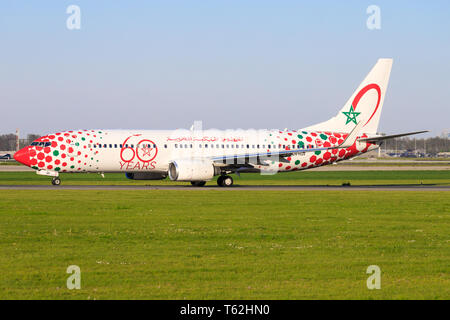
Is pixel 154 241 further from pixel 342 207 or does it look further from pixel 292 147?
pixel 292 147

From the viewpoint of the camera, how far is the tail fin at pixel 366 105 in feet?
191

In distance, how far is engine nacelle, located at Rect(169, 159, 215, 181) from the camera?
50188 mm

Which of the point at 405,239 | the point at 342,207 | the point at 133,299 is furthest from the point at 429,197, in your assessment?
the point at 133,299

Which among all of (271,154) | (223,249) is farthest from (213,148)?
(223,249)

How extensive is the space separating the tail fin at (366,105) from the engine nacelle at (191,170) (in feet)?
39.4

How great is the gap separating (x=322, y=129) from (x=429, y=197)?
18526 mm

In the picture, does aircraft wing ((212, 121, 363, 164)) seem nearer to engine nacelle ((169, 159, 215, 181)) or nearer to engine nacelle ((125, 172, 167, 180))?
engine nacelle ((169, 159, 215, 181))

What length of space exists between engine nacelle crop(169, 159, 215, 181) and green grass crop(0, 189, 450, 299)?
48.3 ft

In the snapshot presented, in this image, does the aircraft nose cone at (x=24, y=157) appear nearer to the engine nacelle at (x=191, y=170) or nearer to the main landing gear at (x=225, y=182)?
the engine nacelle at (x=191, y=170)

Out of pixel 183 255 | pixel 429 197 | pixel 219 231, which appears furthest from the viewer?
pixel 429 197

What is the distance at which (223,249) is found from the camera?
19.3m

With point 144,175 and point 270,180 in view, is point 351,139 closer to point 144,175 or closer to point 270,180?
point 144,175

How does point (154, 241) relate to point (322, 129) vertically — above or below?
below

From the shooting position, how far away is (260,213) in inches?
1184
